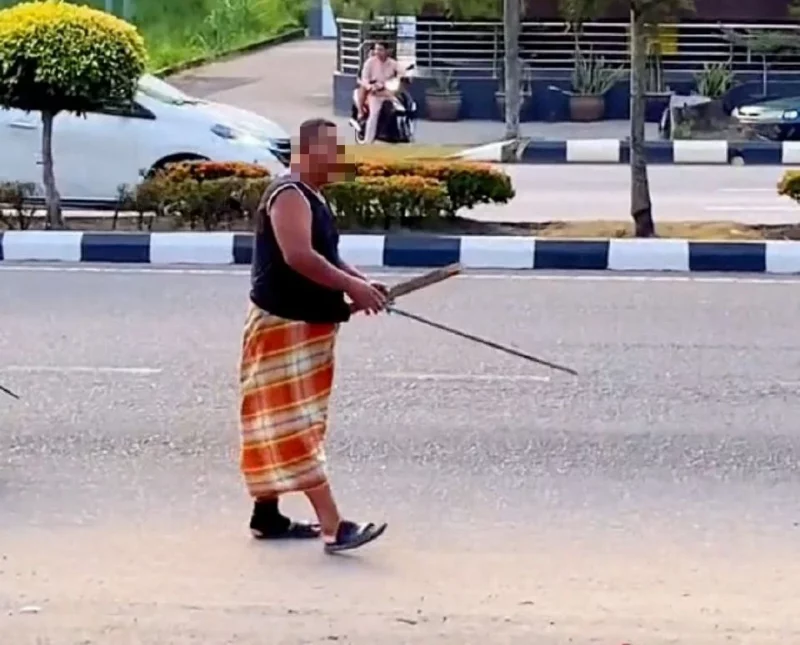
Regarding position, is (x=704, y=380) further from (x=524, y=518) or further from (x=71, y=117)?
(x=71, y=117)

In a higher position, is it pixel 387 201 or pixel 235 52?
pixel 235 52

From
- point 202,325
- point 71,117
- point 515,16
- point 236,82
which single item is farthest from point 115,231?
point 236,82

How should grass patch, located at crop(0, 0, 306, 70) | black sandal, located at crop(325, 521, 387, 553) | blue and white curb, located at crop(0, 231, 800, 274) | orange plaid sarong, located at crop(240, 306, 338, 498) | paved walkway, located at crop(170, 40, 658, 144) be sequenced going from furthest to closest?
grass patch, located at crop(0, 0, 306, 70)
paved walkway, located at crop(170, 40, 658, 144)
blue and white curb, located at crop(0, 231, 800, 274)
black sandal, located at crop(325, 521, 387, 553)
orange plaid sarong, located at crop(240, 306, 338, 498)

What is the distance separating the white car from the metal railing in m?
12.1

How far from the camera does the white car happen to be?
15.1 metres

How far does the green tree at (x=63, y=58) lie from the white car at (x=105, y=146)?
1.39 meters

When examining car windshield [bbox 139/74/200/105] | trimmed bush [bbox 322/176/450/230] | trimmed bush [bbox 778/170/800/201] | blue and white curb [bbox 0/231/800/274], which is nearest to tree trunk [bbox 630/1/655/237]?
blue and white curb [bbox 0/231/800/274]

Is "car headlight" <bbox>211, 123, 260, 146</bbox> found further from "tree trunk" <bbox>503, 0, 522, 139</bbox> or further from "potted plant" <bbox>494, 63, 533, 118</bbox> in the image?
"potted plant" <bbox>494, 63, 533, 118</bbox>

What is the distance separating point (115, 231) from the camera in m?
13.7

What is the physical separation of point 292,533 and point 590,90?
20771mm

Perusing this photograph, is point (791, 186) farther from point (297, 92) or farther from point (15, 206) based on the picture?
point (297, 92)

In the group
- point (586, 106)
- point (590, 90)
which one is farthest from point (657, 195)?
point (590, 90)

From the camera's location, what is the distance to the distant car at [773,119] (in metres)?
22.8

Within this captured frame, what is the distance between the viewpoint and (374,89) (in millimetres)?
22906
